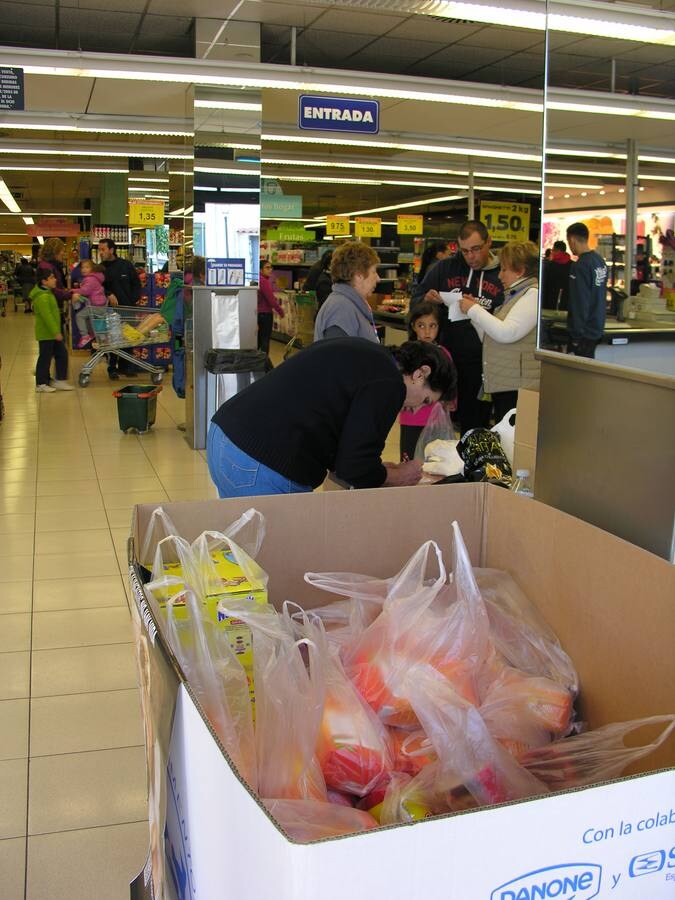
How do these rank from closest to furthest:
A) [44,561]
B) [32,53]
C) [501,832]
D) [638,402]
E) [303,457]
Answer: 1. [501,832]
2. [638,402]
3. [303,457]
4. [44,561]
5. [32,53]

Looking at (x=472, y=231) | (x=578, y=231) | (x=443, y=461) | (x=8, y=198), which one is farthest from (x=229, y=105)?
(x=8, y=198)

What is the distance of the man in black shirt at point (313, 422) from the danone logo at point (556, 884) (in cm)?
166

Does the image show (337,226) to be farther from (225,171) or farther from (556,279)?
(556,279)

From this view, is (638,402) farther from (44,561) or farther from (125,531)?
(125,531)

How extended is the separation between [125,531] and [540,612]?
154 inches

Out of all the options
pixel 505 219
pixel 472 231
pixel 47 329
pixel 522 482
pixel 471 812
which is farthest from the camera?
pixel 505 219

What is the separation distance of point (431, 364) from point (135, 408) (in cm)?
557

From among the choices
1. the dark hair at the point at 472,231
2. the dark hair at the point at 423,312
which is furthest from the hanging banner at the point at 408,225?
the dark hair at the point at 423,312

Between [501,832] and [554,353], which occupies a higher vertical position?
[554,353]

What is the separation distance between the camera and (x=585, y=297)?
2.62 metres

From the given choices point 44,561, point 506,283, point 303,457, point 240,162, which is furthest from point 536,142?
point 303,457

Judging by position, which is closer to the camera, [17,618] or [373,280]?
[17,618]

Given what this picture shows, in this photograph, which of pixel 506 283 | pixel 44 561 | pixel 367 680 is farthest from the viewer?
pixel 506 283

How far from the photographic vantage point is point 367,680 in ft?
Answer: 4.59
